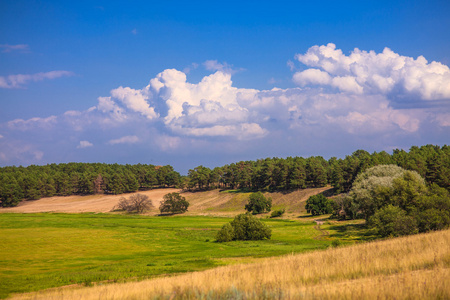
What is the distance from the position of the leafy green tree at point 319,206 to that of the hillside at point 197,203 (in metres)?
12.0

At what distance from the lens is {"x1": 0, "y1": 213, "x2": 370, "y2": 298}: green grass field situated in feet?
115

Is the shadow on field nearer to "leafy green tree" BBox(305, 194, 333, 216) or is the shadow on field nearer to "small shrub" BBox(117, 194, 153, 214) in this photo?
"leafy green tree" BBox(305, 194, 333, 216)

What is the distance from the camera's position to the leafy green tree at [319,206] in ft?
357

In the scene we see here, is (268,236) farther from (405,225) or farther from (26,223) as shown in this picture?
(26,223)

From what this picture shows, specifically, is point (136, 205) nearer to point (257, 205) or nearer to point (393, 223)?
point (257, 205)

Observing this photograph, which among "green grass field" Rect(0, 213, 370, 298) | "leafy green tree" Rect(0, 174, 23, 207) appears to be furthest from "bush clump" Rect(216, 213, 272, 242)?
"leafy green tree" Rect(0, 174, 23, 207)

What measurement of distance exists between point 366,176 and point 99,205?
413ft

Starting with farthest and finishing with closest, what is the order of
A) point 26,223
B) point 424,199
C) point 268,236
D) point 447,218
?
point 26,223, point 268,236, point 424,199, point 447,218

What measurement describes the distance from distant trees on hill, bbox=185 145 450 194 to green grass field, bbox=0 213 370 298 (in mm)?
38015

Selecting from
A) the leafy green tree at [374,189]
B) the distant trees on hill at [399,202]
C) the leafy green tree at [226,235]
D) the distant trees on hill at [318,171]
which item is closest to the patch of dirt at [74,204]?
the distant trees on hill at [318,171]

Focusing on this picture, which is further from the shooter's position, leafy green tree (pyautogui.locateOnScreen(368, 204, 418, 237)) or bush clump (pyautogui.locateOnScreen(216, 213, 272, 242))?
bush clump (pyautogui.locateOnScreen(216, 213, 272, 242))

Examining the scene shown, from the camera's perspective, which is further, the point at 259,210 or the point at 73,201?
the point at 73,201

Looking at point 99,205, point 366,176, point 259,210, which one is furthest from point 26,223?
point 366,176

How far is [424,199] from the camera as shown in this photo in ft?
184
